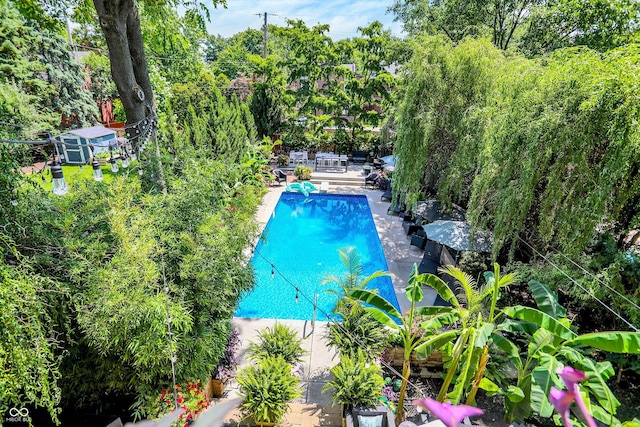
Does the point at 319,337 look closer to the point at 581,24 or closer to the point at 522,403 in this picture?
the point at 522,403

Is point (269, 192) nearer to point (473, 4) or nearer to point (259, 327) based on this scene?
point (259, 327)

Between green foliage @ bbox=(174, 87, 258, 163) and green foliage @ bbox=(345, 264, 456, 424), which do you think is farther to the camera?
green foliage @ bbox=(174, 87, 258, 163)

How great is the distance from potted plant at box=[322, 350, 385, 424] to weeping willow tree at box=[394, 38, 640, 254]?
436 cm

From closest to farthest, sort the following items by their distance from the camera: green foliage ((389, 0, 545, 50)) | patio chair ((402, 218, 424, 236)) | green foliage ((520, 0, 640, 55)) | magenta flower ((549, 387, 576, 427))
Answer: magenta flower ((549, 387, 576, 427)) → green foliage ((520, 0, 640, 55)) → patio chair ((402, 218, 424, 236)) → green foliage ((389, 0, 545, 50))

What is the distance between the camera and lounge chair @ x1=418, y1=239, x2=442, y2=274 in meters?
9.80

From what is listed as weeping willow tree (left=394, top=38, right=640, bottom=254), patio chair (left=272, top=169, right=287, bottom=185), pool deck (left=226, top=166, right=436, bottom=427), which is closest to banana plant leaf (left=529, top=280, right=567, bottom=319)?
weeping willow tree (left=394, top=38, right=640, bottom=254)

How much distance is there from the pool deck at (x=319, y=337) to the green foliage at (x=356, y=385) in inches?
23.3

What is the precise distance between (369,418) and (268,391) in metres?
1.63

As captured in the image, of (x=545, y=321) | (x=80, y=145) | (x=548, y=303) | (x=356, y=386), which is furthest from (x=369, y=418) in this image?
(x=80, y=145)

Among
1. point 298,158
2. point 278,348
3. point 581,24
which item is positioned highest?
point 581,24

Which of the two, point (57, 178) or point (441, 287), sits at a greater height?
point (57, 178)

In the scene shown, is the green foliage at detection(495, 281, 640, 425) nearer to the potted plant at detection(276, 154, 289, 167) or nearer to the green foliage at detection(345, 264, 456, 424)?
the green foliage at detection(345, 264, 456, 424)

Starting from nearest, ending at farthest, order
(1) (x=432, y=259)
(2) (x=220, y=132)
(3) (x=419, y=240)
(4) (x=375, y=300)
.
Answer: (4) (x=375, y=300), (1) (x=432, y=259), (3) (x=419, y=240), (2) (x=220, y=132)

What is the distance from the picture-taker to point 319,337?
7832 millimetres
